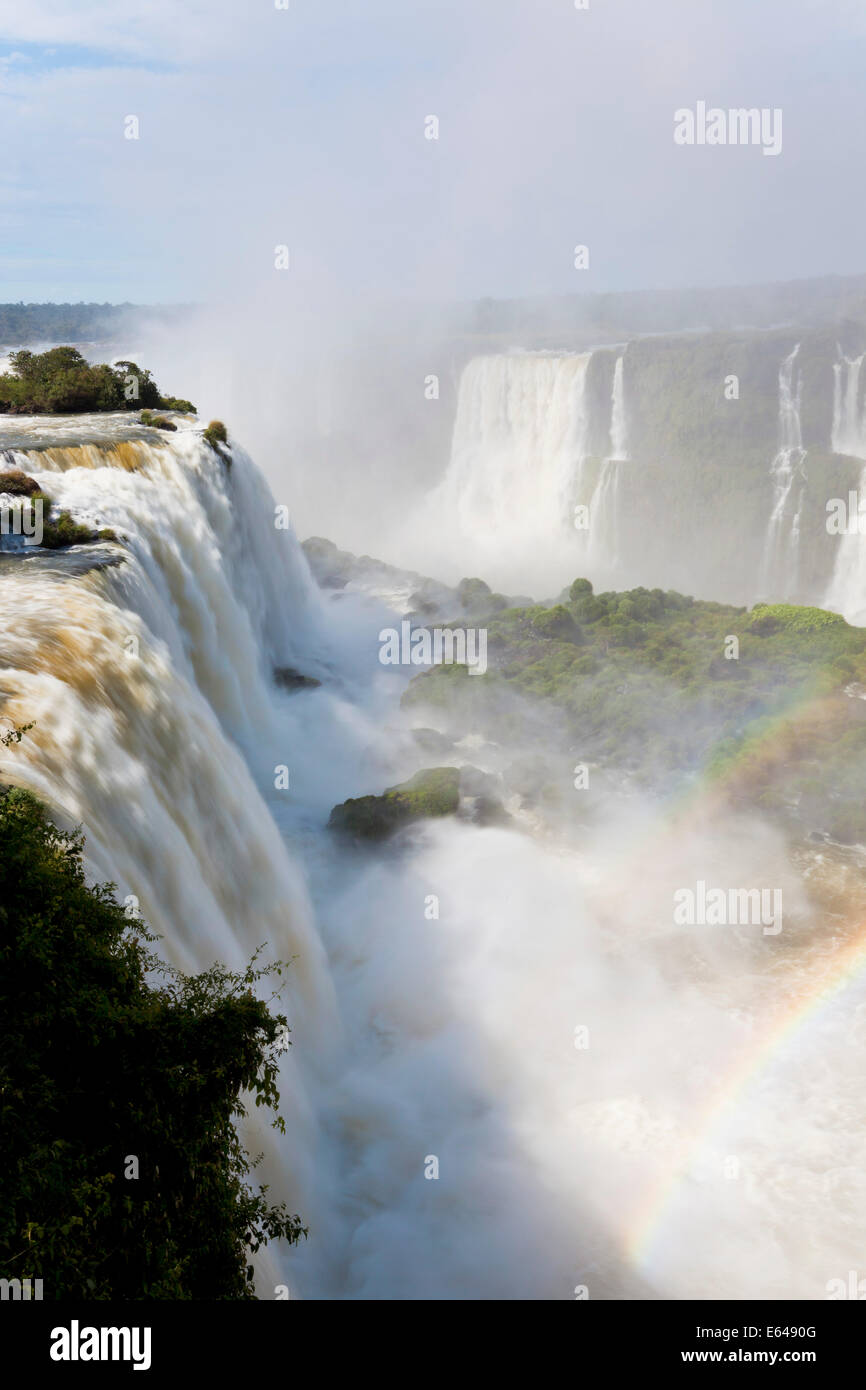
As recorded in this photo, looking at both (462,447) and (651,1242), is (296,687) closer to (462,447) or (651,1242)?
(651,1242)

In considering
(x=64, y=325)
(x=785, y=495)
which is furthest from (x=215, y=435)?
(x=64, y=325)

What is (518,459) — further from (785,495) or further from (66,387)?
(66,387)

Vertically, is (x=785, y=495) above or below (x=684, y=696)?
above

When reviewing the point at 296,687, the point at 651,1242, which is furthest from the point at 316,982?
the point at 296,687

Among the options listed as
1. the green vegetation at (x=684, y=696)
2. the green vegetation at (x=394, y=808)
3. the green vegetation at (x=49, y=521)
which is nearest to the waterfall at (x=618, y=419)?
the green vegetation at (x=684, y=696)

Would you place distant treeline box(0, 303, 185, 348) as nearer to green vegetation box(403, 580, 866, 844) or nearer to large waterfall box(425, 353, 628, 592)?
large waterfall box(425, 353, 628, 592)

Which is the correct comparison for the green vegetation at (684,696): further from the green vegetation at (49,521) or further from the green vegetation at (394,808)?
the green vegetation at (49,521)
